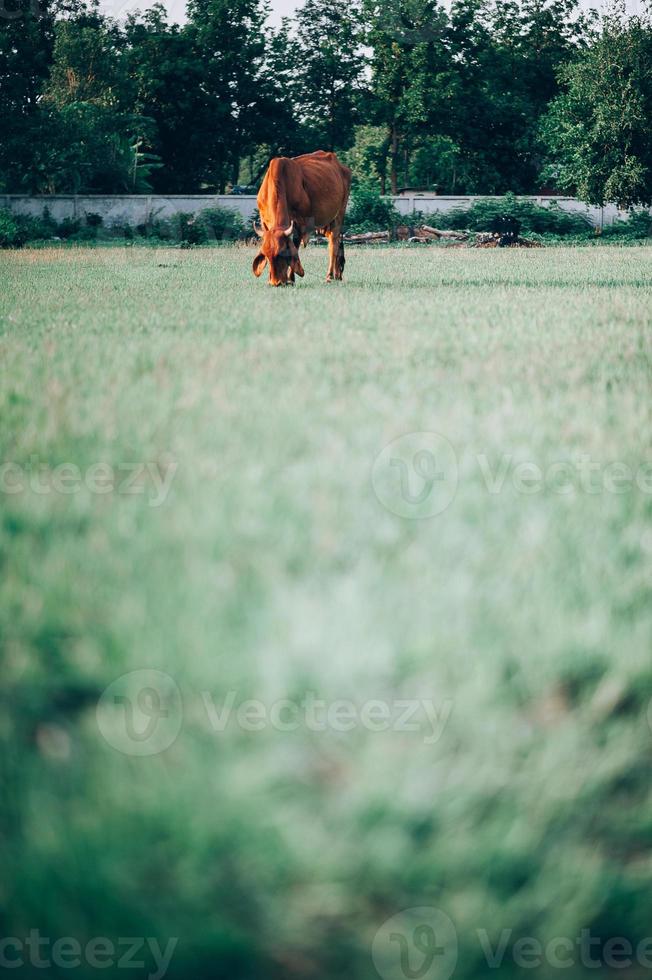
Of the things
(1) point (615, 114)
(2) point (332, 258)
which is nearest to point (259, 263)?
(2) point (332, 258)

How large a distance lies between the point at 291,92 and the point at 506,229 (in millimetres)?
33673

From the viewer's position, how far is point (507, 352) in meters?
5.21

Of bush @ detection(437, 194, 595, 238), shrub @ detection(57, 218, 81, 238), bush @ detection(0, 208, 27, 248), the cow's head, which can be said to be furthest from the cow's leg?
bush @ detection(437, 194, 595, 238)

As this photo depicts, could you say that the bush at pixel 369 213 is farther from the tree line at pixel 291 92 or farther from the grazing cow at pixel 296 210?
the grazing cow at pixel 296 210

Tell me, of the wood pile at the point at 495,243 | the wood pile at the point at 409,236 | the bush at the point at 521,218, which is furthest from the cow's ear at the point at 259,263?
the bush at the point at 521,218

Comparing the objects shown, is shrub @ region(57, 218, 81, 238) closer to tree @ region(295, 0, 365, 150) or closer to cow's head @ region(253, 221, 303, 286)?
cow's head @ region(253, 221, 303, 286)

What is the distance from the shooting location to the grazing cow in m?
11.1

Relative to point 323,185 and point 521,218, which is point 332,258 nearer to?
point 323,185

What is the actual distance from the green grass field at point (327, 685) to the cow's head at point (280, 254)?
779cm

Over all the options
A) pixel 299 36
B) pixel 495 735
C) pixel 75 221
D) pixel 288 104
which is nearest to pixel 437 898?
pixel 495 735

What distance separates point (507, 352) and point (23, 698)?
4.13 m

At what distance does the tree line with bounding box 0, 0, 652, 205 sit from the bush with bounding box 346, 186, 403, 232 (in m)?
8.44

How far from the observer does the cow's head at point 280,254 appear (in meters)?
11.0

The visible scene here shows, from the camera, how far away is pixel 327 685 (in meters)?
1.58
